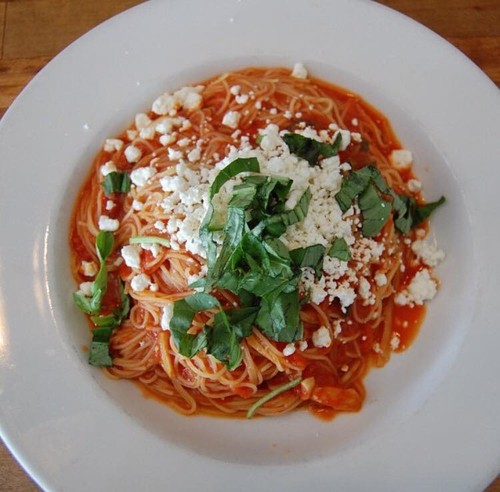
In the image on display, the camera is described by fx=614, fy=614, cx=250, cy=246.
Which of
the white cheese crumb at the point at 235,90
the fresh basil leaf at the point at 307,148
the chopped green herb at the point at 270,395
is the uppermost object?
the white cheese crumb at the point at 235,90

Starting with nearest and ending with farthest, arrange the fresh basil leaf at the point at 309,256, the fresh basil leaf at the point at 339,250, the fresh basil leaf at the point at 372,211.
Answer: the fresh basil leaf at the point at 309,256 → the fresh basil leaf at the point at 339,250 → the fresh basil leaf at the point at 372,211

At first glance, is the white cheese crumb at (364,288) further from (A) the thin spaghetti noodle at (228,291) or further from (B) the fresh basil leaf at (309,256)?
(B) the fresh basil leaf at (309,256)

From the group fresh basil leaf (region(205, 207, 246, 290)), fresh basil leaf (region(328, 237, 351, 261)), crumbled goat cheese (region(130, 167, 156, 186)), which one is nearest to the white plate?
crumbled goat cheese (region(130, 167, 156, 186))

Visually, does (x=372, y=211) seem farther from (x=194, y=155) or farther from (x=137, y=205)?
(x=137, y=205)

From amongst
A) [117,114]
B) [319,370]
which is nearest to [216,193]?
[117,114]

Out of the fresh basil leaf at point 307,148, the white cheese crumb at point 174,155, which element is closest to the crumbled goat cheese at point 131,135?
the white cheese crumb at point 174,155

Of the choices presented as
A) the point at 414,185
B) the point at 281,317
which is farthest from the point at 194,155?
the point at 414,185

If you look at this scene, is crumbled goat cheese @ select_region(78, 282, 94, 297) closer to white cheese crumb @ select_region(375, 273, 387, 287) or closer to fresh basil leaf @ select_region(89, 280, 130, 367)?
fresh basil leaf @ select_region(89, 280, 130, 367)
